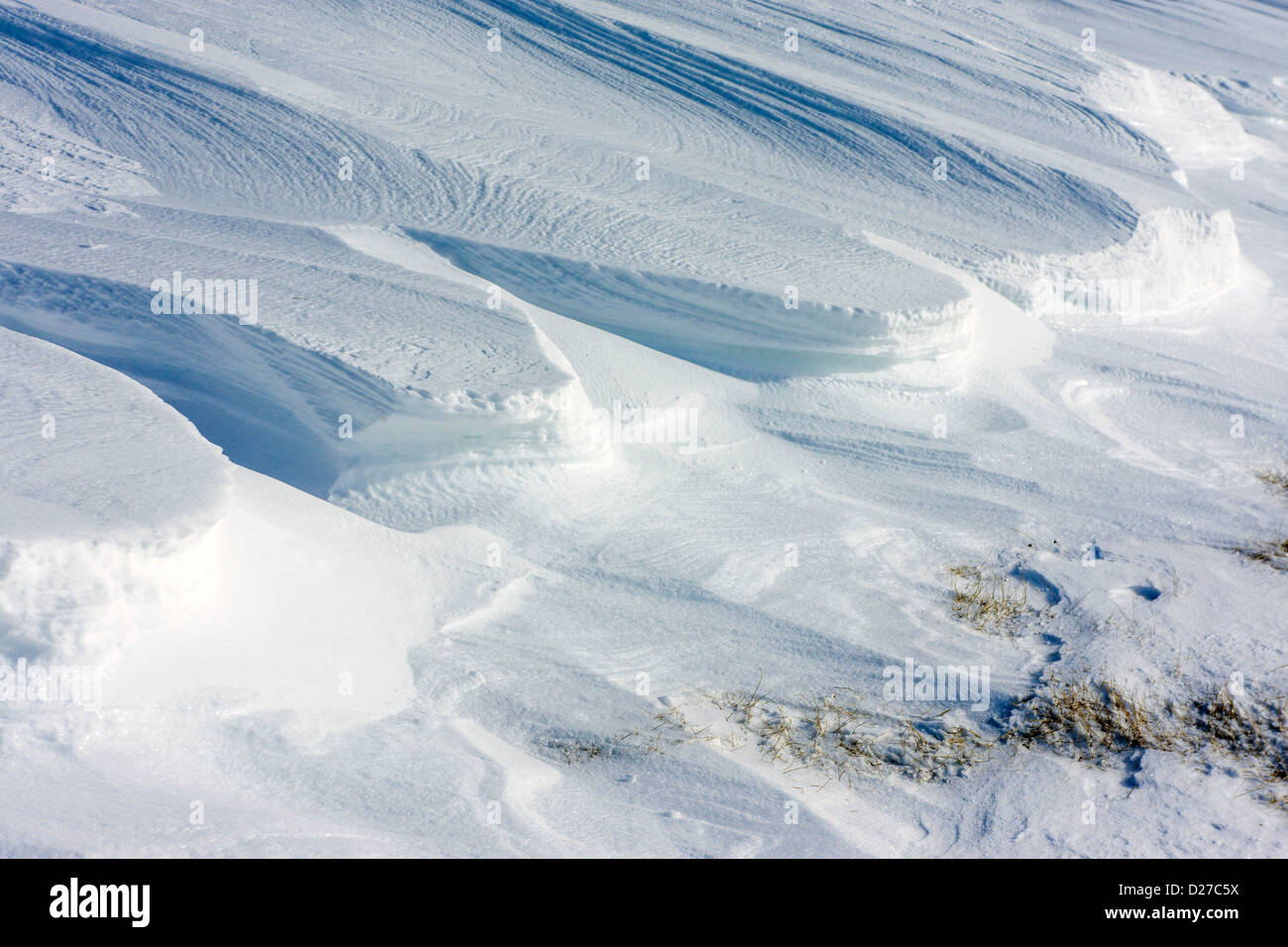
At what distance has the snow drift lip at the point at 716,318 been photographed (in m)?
4.23

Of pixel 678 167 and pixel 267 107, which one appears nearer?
pixel 267 107

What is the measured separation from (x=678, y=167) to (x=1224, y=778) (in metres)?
3.99

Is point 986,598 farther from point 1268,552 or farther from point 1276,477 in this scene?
point 1276,477

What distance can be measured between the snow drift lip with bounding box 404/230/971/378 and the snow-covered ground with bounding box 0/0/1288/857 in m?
0.02

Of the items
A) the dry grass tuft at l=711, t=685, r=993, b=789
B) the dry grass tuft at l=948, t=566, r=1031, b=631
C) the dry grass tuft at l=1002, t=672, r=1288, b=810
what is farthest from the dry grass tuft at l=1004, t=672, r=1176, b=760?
the dry grass tuft at l=948, t=566, r=1031, b=631

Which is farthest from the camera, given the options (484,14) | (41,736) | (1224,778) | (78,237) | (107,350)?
(484,14)

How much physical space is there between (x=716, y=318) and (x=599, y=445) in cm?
102

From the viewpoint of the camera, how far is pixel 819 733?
2.67 m

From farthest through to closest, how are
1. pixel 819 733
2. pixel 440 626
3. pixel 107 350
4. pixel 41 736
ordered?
pixel 107 350
pixel 440 626
pixel 819 733
pixel 41 736

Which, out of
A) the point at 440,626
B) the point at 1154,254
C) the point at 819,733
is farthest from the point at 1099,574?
the point at 1154,254

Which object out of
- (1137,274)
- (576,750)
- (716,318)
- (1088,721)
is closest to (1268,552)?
(1088,721)

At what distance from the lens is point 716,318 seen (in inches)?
170

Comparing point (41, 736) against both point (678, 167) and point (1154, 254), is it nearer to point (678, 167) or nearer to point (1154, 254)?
point (678, 167)

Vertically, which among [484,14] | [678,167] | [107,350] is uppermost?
[484,14]
